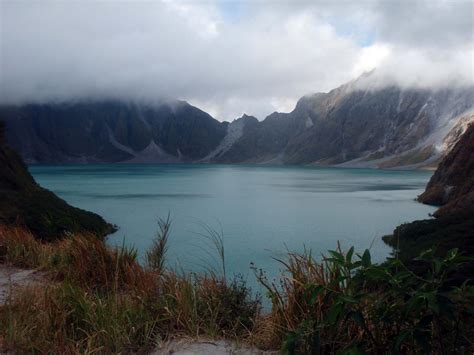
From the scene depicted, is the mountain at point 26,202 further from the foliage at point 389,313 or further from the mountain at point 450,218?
the foliage at point 389,313

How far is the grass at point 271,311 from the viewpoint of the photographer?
3.81m

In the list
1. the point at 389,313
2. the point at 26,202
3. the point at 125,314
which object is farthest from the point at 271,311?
the point at 26,202

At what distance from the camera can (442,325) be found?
4051 millimetres

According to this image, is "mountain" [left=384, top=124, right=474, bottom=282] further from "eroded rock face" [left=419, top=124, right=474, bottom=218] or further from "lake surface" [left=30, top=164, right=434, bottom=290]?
"lake surface" [left=30, top=164, right=434, bottom=290]

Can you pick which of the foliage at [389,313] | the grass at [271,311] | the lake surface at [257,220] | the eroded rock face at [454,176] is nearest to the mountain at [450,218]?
the eroded rock face at [454,176]

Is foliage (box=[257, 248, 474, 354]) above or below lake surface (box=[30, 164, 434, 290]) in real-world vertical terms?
above

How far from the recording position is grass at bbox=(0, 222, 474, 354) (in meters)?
3.81

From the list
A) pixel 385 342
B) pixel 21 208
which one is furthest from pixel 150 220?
pixel 385 342

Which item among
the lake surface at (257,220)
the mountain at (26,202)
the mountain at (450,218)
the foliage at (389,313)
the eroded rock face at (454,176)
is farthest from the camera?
the eroded rock face at (454,176)

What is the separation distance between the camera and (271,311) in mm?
5684

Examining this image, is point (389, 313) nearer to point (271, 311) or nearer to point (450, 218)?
point (271, 311)

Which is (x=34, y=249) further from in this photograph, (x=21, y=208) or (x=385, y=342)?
Answer: (x=21, y=208)

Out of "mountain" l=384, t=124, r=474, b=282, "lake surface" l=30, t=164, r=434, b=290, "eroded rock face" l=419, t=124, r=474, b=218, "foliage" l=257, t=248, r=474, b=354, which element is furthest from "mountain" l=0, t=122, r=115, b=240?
"eroded rock face" l=419, t=124, r=474, b=218

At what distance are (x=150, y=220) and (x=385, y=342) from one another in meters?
38.2
